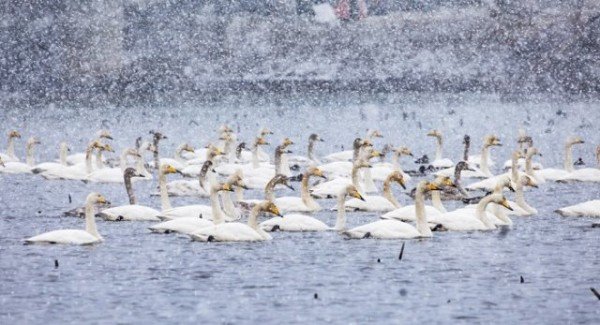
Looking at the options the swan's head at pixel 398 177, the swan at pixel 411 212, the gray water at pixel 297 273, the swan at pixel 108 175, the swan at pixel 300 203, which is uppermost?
the swan at pixel 108 175

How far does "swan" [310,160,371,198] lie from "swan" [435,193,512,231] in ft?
14.2

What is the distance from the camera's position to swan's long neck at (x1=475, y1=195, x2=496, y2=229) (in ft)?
82.8

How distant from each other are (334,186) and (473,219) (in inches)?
229

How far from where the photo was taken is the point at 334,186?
30516mm

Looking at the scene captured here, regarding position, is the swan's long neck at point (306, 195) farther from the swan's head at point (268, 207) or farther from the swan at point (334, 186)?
the swan's head at point (268, 207)

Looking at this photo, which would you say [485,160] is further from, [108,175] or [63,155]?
[63,155]

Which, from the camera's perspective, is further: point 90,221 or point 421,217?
point 421,217

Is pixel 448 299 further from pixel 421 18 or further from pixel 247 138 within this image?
pixel 421 18

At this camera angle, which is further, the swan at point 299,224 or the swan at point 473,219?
the swan at point 473,219

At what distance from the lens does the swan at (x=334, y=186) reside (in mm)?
29625

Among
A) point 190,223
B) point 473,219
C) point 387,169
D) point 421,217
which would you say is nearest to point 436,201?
point 473,219

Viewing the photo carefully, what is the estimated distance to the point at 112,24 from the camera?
283 feet

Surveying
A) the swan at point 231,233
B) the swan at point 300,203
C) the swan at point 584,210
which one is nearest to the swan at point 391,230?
the swan at point 231,233

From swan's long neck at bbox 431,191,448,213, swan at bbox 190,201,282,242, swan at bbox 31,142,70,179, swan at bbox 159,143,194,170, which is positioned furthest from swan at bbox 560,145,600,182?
swan at bbox 190,201,282,242
